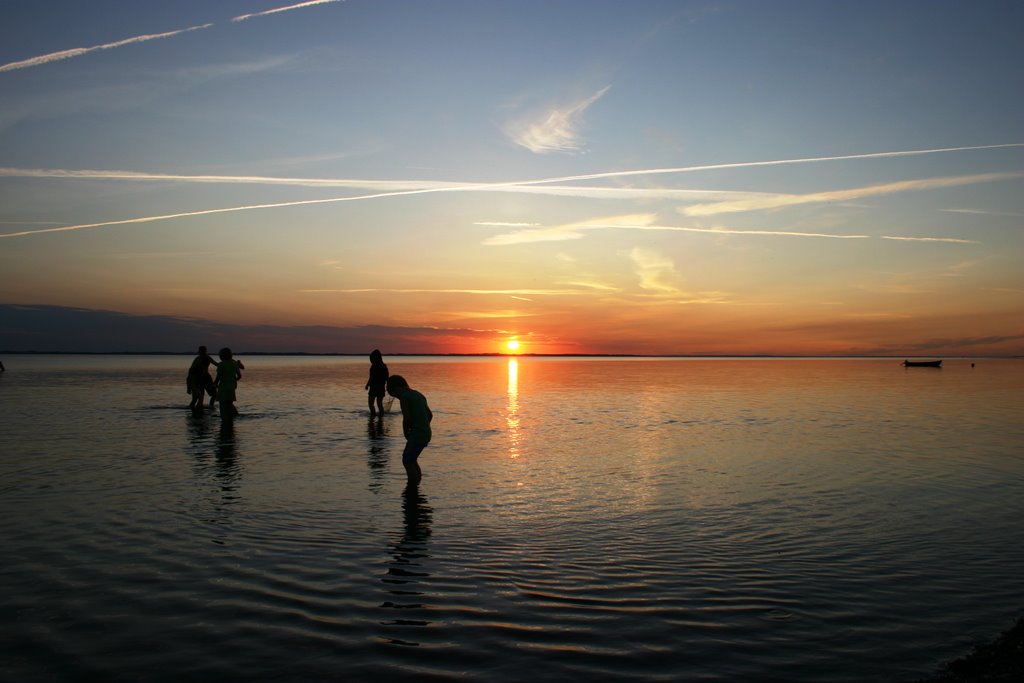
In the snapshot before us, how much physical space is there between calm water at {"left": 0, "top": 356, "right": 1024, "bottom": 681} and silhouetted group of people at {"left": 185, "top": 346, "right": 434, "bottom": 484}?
2.90ft

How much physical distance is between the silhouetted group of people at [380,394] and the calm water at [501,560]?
2.90 ft

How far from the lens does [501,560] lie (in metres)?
9.17

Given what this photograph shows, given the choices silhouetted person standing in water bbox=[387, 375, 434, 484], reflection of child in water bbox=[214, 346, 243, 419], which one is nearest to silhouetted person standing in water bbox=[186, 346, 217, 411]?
reflection of child in water bbox=[214, 346, 243, 419]

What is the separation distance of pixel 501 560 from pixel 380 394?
811 inches

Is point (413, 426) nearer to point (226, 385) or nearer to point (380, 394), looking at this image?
point (226, 385)

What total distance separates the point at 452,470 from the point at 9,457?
11230mm

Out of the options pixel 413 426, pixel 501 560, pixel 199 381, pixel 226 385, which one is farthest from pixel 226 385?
pixel 501 560

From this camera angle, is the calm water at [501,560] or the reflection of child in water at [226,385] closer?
the calm water at [501,560]

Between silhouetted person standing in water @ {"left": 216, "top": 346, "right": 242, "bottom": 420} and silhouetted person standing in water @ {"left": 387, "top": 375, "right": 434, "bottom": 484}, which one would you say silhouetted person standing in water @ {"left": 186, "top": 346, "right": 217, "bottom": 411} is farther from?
silhouetted person standing in water @ {"left": 387, "top": 375, "right": 434, "bottom": 484}

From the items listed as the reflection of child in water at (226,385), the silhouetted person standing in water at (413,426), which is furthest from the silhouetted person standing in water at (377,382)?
the silhouetted person standing in water at (413,426)

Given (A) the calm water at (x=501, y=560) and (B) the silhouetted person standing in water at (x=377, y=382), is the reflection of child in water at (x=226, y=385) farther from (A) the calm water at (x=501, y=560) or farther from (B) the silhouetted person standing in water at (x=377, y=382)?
(B) the silhouetted person standing in water at (x=377, y=382)

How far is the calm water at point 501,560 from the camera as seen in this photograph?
6.26m

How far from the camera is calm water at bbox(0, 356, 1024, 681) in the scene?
6.26 meters

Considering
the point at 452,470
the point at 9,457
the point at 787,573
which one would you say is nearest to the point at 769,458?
the point at 452,470
